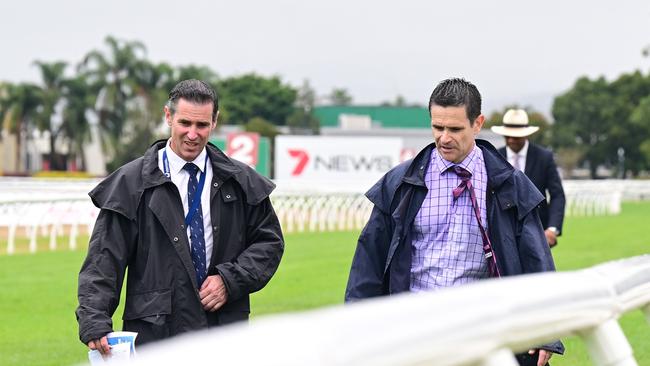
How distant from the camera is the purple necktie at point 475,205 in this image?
16.3 feet

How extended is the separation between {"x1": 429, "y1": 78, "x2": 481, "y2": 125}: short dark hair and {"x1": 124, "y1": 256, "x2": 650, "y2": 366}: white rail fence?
229 cm

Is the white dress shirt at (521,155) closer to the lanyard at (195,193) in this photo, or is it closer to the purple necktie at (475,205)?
the lanyard at (195,193)

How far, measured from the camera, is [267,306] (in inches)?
545

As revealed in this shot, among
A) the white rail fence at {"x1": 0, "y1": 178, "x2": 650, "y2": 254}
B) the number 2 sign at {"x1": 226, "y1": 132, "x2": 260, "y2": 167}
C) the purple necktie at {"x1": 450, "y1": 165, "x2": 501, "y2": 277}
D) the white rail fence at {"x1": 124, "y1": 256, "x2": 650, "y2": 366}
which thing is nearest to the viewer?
the white rail fence at {"x1": 124, "y1": 256, "x2": 650, "y2": 366}

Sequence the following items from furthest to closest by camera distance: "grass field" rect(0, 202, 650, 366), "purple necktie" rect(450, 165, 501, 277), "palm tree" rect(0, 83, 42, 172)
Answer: "palm tree" rect(0, 83, 42, 172), "grass field" rect(0, 202, 650, 366), "purple necktie" rect(450, 165, 501, 277)

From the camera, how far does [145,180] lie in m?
5.35

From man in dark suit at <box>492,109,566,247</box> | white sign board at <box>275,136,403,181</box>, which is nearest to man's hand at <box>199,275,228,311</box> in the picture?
man in dark suit at <box>492,109,566,247</box>

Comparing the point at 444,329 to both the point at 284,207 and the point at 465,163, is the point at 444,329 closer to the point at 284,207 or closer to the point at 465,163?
the point at 465,163

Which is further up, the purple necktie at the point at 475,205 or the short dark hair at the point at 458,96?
the short dark hair at the point at 458,96

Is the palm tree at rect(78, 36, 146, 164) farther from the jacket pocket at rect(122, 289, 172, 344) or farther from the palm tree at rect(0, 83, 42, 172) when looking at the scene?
the jacket pocket at rect(122, 289, 172, 344)

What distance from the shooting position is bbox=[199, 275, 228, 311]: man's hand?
17.6ft

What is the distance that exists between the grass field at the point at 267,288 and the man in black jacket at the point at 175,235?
1690mm

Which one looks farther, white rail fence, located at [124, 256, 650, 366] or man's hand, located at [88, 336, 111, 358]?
man's hand, located at [88, 336, 111, 358]

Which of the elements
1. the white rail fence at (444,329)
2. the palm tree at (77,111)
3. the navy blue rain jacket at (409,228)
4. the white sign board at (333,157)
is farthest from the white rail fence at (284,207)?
the palm tree at (77,111)
